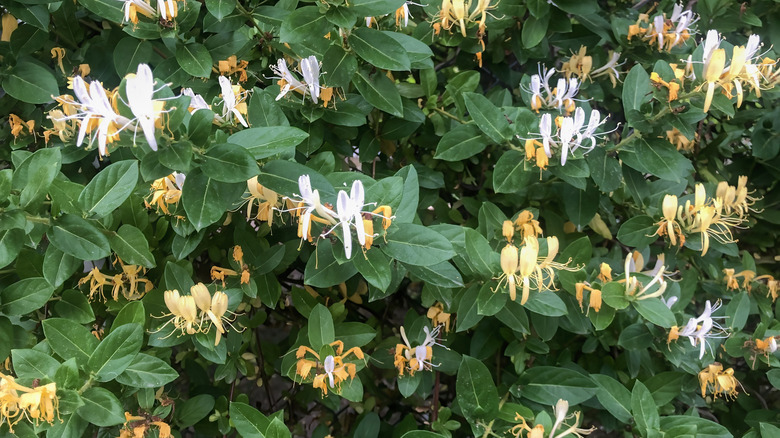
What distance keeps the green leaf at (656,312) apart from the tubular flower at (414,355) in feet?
1.30

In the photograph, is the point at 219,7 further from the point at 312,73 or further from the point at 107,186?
the point at 107,186

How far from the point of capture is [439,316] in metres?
1.21

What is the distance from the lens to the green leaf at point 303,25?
935 mm

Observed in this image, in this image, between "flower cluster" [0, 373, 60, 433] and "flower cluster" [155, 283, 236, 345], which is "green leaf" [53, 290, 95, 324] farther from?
"flower cluster" [0, 373, 60, 433]

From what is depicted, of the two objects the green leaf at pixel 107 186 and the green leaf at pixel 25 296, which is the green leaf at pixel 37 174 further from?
the green leaf at pixel 25 296

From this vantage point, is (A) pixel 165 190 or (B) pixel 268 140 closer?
(B) pixel 268 140

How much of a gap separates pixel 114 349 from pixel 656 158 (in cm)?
107

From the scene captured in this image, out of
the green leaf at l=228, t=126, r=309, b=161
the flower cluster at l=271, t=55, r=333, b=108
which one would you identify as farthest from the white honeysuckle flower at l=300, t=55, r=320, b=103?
the green leaf at l=228, t=126, r=309, b=161

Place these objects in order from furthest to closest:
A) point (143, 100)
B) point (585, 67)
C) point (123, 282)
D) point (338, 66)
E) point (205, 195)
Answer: point (585, 67)
point (123, 282)
point (338, 66)
point (205, 195)
point (143, 100)

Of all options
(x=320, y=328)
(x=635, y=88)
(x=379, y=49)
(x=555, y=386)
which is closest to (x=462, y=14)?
(x=379, y=49)

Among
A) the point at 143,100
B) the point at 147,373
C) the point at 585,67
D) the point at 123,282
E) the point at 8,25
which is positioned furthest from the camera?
the point at 585,67

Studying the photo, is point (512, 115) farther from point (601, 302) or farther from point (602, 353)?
point (602, 353)

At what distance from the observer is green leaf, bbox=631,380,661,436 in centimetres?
107

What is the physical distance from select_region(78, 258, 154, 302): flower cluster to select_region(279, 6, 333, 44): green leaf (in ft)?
1.82
